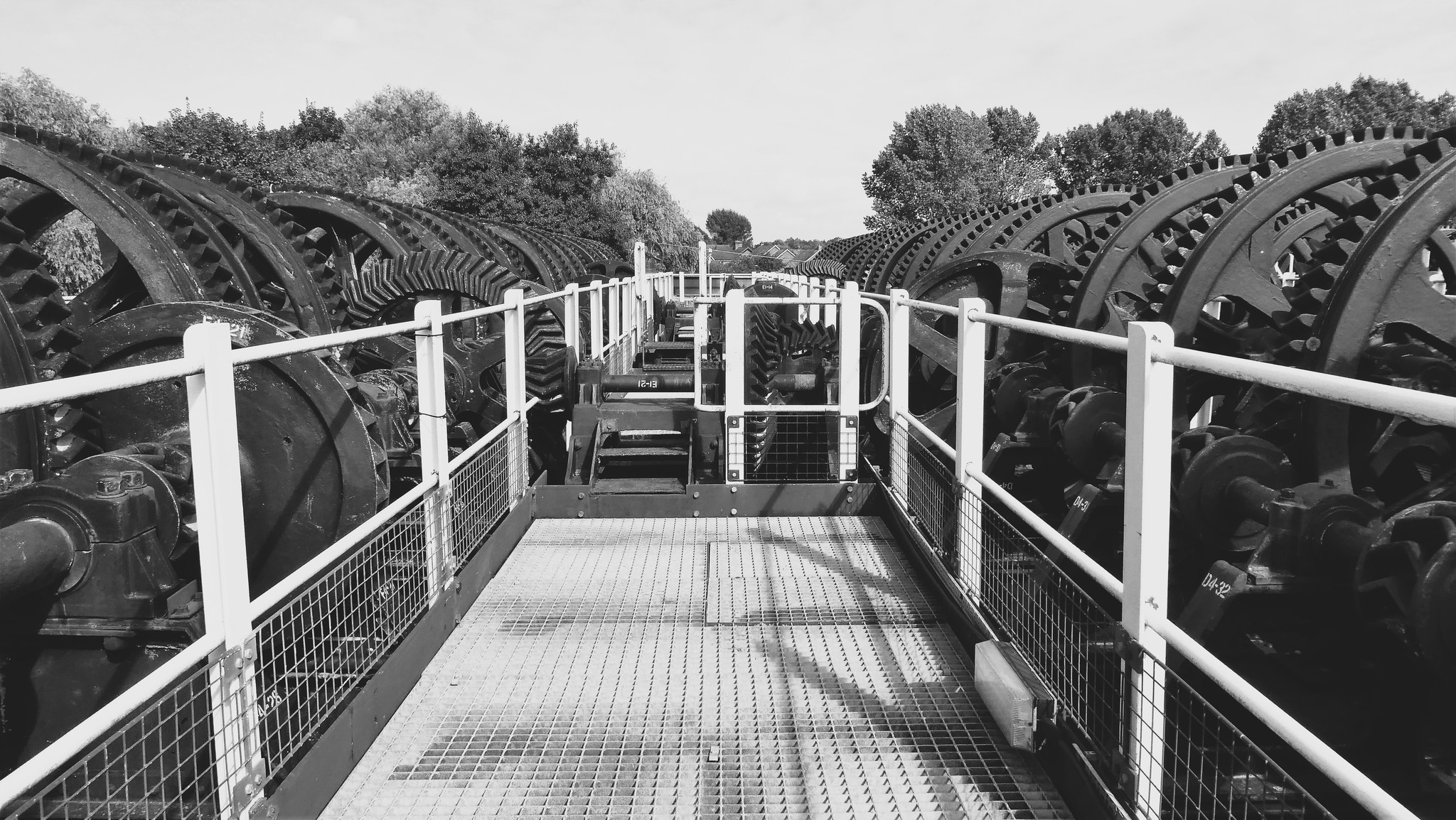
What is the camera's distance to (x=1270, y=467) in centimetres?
458

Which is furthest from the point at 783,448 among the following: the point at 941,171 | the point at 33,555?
the point at 941,171

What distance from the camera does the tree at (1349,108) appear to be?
236ft

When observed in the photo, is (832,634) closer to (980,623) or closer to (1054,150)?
(980,623)

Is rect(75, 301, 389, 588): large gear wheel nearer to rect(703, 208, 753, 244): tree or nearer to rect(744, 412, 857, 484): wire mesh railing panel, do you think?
rect(744, 412, 857, 484): wire mesh railing panel

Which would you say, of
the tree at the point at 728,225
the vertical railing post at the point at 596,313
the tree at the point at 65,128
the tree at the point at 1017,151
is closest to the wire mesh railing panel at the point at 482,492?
the vertical railing post at the point at 596,313

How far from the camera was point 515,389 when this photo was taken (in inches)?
251

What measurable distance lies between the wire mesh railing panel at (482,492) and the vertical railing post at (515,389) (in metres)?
0.01

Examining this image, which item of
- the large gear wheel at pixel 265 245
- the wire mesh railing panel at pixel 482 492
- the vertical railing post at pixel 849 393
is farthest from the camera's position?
the large gear wheel at pixel 265 245

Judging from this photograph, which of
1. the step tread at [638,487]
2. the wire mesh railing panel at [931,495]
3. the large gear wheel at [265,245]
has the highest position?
the large gear wheel at [265,245]

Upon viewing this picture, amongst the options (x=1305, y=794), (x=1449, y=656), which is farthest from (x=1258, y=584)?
(x=1305, y=794)

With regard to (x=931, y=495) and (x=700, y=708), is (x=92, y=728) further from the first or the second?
(x=931, y=495)

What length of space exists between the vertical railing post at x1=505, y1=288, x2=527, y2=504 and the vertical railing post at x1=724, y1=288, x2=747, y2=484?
129cm

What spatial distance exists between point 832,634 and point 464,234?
10.1m

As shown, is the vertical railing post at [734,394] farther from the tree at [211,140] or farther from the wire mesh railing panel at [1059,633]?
the tree at [211,140]
